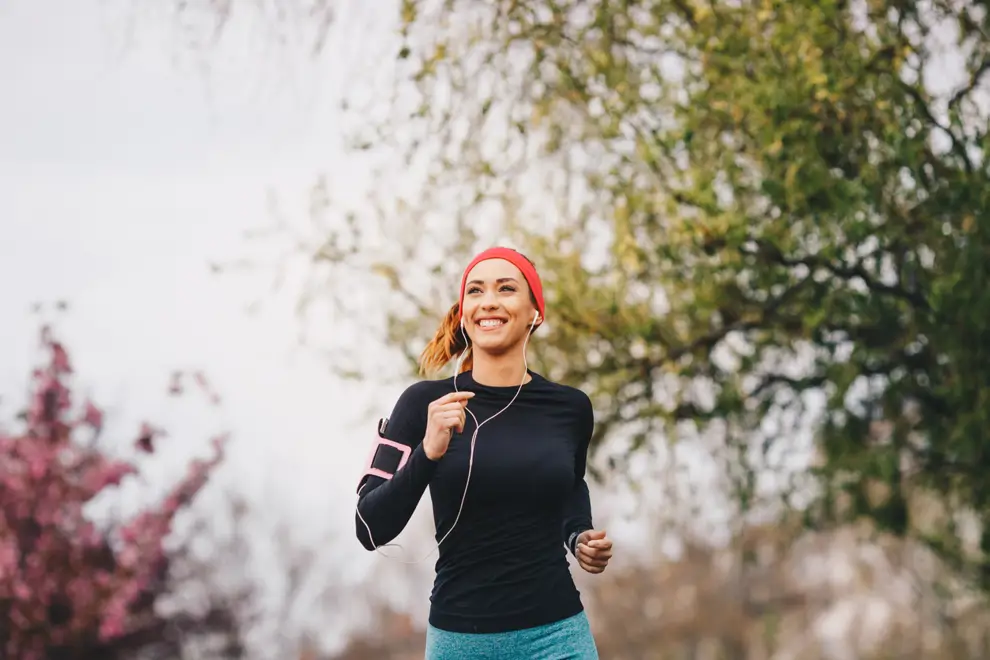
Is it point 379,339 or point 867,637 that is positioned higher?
point 379,339

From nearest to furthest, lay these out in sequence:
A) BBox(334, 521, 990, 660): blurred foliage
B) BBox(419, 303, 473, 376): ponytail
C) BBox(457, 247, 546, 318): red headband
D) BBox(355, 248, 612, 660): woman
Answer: BBox(355, 248, 612, 660): woman
BBox(457, 247, 546, 318): red headband
BBox(419, 303, 473, 376): ponytail
BBox(334, 521, 990, 660): blurred foliage

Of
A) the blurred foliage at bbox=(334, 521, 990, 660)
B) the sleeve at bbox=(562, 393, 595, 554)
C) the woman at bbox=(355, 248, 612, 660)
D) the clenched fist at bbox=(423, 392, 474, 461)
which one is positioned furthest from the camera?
the blurred foliage at bbox=(334, 521, 990, 660)

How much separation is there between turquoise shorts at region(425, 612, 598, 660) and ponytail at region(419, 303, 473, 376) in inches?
24.8

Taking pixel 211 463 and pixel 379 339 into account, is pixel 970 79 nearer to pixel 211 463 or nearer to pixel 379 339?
pixel 379 339

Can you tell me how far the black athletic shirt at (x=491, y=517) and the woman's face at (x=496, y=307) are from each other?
169 mm

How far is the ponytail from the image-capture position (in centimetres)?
278

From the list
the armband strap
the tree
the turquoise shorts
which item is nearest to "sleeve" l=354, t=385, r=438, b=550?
the armband strap

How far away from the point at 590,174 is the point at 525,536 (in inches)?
148

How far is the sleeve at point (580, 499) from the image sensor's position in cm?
257

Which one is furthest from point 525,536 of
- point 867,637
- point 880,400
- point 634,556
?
point 867,637

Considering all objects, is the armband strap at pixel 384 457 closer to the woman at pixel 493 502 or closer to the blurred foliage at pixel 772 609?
the woman at pixel 493 502

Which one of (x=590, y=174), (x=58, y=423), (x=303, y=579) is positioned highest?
(x=590, y=174)

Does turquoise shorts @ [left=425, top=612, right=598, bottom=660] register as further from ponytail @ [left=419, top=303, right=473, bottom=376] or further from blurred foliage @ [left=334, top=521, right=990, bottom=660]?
blurred foliage @ [left=334, top=521, right=990, bottom=660]

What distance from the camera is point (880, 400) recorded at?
235 inches
